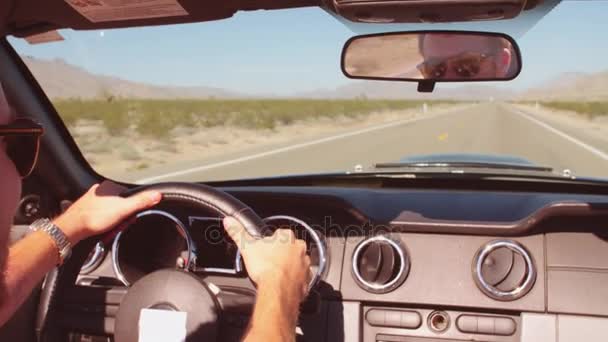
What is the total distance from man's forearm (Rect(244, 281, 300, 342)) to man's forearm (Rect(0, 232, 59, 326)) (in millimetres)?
962

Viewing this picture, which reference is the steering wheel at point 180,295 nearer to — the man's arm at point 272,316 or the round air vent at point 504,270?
the man's arm at point 272,316

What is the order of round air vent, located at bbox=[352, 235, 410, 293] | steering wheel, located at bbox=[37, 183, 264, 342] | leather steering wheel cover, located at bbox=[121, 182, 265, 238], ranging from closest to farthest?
leather steering wheel cover, located at bbox=[121, 182, 265, 238] → steering wheel, located at bbox=[37, 183, 264, 342] → round air vent, located at bbox=[352, 235, 410, 293]

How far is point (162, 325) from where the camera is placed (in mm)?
2697

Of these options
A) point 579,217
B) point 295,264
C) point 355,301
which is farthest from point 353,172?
point 295,264

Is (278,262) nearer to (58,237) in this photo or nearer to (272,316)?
(272,316)

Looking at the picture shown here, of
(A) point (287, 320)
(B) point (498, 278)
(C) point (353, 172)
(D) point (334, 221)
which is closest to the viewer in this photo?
(A) point (287, 320)

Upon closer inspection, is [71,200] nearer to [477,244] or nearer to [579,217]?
[477,244]

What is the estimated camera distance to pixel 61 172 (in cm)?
419

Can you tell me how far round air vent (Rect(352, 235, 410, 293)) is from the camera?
11.7ft

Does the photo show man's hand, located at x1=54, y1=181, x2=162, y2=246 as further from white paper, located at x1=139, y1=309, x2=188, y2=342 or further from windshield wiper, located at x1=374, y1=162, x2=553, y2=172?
windshield wiper, located at x1=374, y1=162, x2=553, y2=172

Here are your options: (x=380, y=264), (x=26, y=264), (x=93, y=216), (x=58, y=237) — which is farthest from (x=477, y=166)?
(x=26, y=264)

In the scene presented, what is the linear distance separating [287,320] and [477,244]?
5.38 feet

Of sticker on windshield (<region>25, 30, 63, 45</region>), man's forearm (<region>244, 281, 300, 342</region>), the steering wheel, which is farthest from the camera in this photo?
sticker on windshield (<region>25, 30, 63, 45</region>)

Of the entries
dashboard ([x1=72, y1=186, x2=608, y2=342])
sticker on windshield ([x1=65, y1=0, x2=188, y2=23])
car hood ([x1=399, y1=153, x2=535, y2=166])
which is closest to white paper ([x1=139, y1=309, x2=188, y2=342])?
dashboard ([x1=72, y1=186, x2=608, y2=342])
